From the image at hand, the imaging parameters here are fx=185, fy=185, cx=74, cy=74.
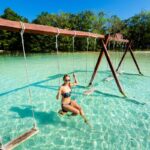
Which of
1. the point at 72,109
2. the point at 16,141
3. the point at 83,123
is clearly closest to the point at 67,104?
the point at 72,109

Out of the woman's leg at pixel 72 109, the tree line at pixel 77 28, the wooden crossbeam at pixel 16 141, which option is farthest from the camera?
the tree line at pixel 77 28

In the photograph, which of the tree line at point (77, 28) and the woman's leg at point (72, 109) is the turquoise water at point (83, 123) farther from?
the tree line at point (77, 28)

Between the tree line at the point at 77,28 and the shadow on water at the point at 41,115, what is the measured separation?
121 feet

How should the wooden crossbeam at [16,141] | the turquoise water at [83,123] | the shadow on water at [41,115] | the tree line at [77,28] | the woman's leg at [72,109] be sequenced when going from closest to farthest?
the wooden crossbeam at [16,141], the turquoise water at [83,123], the woman's leg at [72,109], the shadow on water at [41,115], the tree line at [77,28]

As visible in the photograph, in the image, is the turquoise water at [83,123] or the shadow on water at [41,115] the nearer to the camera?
the turquoise water at [83,123]

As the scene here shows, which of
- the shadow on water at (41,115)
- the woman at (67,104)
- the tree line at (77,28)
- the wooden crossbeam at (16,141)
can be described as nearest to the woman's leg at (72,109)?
the woman at (67,104)

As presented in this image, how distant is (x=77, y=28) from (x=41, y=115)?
172 ft

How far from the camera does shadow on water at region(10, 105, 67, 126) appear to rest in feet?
22.1

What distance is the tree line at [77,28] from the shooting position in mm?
48000

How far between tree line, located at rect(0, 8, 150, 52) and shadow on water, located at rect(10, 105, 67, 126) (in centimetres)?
3682

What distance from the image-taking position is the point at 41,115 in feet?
24.5

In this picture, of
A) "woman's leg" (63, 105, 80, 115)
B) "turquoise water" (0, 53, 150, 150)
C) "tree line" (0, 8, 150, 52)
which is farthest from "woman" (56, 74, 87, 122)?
"tree line" (0, 8, 150, 52)

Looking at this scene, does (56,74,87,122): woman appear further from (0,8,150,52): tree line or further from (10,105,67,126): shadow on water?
(0,8,150,52): tree line

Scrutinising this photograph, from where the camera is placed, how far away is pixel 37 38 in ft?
155
